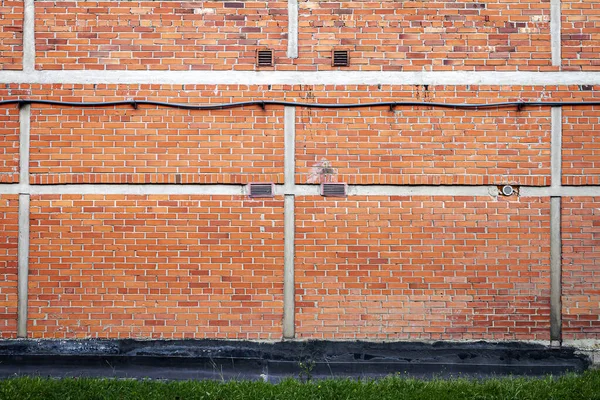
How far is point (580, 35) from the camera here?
5.34m

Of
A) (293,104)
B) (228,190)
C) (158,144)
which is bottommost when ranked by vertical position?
(228,190)

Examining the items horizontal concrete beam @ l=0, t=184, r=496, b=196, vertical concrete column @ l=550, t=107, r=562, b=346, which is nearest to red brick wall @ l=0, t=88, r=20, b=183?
horizontal concrete beam @ l=0, t=184, r=496, b=196

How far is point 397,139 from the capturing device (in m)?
5.37

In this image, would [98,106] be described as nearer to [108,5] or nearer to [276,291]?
[108,5]

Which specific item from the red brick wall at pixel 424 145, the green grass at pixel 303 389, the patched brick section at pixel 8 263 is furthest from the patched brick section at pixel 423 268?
the patched brick section at pixel 8 263

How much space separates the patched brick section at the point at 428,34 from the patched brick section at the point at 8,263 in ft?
12.6

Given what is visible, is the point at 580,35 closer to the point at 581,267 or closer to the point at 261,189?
the point at 581,267

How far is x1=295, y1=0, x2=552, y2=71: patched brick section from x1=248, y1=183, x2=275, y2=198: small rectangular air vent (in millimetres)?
1487

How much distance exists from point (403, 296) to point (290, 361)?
1.55 meters

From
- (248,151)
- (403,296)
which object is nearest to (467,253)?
(403,296)

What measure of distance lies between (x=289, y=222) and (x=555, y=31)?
392 centimetres

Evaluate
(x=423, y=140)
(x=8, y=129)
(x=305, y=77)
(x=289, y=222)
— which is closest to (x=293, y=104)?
(x=305, y=77)

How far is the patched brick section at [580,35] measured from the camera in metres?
Result: 5.33

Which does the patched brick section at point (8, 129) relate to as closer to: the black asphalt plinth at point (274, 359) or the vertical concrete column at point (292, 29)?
the black asphalt plinth at point (274, 359)
